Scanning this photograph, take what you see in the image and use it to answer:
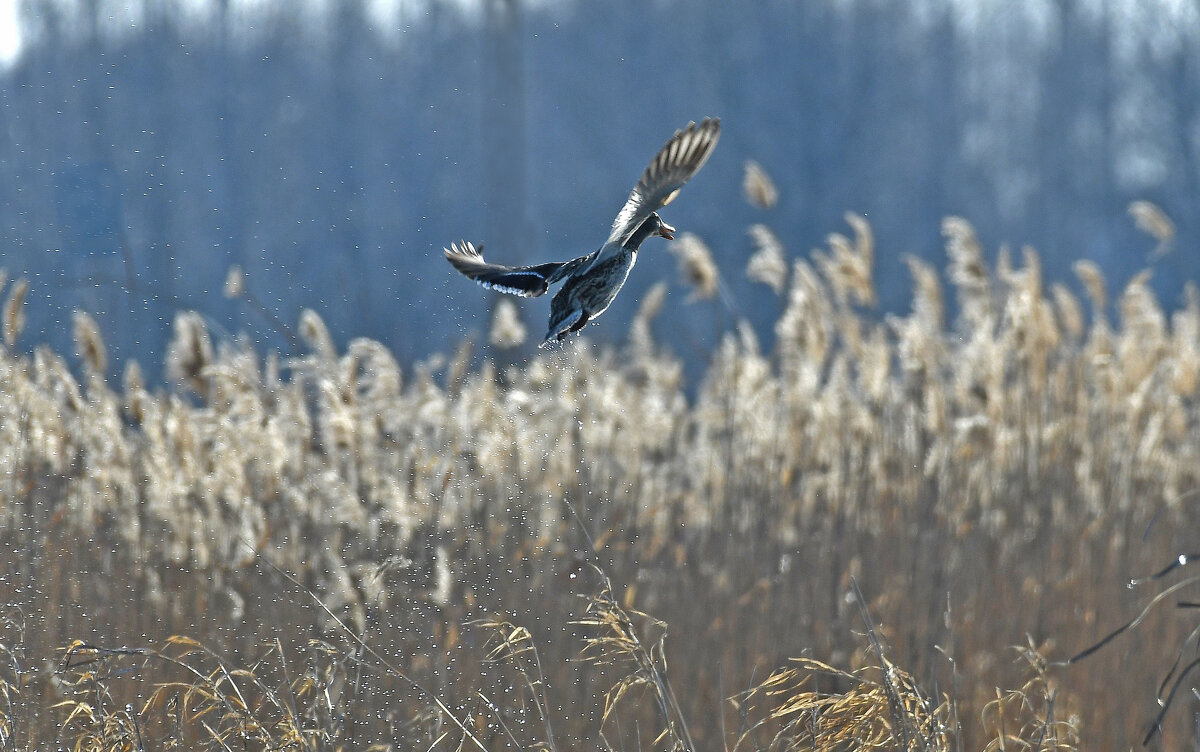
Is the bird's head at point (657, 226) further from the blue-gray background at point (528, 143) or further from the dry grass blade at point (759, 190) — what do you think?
the dry grass blade at point (759, 190)


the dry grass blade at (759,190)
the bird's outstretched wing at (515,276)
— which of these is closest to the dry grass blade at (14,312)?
the bird's outstretched wing at (515,276)

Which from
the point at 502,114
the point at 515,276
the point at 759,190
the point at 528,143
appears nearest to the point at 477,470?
the point at 502,114

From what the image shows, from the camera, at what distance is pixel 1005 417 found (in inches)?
189

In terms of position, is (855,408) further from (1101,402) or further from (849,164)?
(849,164)

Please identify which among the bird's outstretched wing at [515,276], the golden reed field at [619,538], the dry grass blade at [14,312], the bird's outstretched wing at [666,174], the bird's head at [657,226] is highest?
the bird's outstretched wing at [666,174]

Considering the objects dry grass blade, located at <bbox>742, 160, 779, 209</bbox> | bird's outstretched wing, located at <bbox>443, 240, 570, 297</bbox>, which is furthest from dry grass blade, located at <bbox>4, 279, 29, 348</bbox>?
dry grass blade, located at <bbox>742, 160, 779, 209</bbox>

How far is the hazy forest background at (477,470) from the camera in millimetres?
3053

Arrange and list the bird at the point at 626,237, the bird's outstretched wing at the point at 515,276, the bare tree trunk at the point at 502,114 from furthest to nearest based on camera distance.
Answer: the bare tree trunk at the point at 502,114, the bird's outstretched wing at the point at 515,276, the bird at the point at 626,237

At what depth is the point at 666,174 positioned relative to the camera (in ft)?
5.56

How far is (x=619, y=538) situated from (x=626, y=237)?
2.47m

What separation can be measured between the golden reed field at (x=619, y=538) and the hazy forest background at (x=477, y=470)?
0.01 metres

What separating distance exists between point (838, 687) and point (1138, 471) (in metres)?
1.60

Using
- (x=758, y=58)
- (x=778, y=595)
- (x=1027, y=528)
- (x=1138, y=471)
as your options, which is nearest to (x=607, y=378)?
(x=778, y=595)

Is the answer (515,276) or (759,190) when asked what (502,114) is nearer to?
(759,190)
